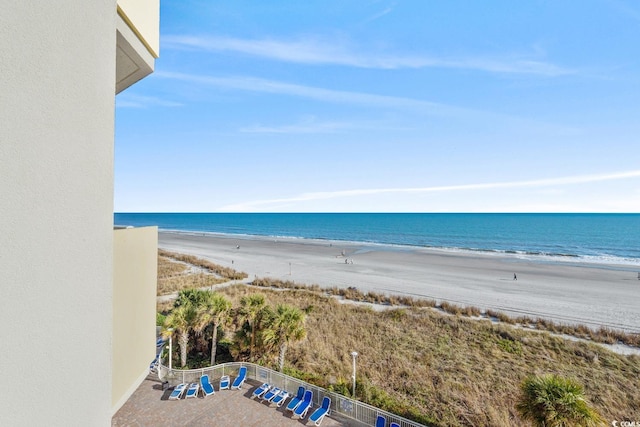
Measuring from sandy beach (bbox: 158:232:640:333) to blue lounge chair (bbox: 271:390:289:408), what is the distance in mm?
18835

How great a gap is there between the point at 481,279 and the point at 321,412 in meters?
→ 29.3

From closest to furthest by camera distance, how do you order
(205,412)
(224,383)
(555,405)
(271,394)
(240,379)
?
(555,405) < (205,412) < (271,394) < (224,383) < (240,379)

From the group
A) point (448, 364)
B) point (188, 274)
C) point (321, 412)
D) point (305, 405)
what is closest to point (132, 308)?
point (321, 412)

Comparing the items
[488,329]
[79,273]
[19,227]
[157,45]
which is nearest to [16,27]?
[19,227]

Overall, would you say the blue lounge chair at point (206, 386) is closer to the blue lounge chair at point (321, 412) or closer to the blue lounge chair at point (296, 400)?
the blue lounge chair at point (296, 400)

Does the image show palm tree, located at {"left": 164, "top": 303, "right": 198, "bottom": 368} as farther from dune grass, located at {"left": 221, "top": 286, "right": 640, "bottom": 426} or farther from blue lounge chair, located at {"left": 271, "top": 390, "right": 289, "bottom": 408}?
blue lounge chair, located at {"left": 271, "top": 390, "right": 289, "bottom": 408}

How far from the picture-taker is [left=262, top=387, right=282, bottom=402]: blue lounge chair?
1124cm

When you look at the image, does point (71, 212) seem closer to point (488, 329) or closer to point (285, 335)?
point (285, 335)

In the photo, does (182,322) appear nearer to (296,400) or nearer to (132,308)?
(296,400)

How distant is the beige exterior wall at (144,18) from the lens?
10.5 feet

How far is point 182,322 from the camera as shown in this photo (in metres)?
13.2

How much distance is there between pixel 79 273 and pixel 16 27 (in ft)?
4.61

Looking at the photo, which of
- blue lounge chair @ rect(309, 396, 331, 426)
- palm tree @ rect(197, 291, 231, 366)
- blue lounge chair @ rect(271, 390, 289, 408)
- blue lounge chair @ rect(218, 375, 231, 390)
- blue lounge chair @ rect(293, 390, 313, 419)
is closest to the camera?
blue lounge chair @ rect(309, 396, 331, 426)

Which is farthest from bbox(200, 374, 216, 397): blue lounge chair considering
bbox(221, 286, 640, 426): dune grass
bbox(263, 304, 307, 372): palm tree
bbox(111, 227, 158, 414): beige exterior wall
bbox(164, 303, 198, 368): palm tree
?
bbox(111, 227, 158, 414): beige exterior wall
